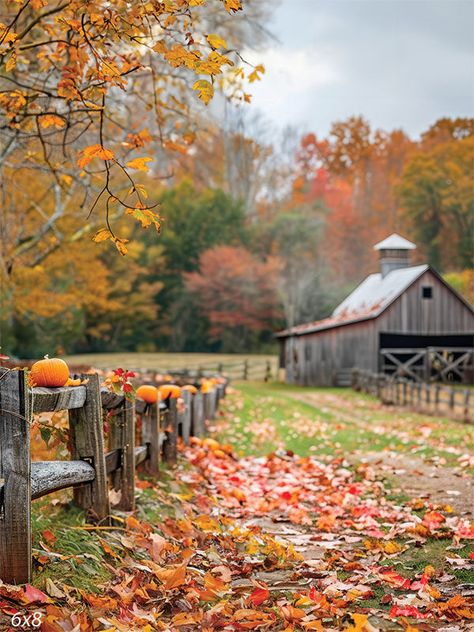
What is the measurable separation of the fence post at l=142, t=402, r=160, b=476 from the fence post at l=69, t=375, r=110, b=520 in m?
2.02

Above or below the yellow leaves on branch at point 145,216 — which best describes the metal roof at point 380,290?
above

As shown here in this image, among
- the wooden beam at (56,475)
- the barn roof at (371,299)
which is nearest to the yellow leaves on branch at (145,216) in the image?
the wooden beam at (56,475)

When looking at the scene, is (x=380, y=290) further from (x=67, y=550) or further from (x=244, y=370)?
(x=67, y=550)

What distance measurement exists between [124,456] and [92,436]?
846 millimetres

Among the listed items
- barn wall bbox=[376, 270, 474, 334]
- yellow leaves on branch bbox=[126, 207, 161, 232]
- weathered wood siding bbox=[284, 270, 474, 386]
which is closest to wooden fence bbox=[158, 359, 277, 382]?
weathered wood siding bbox=[284, 270, 474, 386]

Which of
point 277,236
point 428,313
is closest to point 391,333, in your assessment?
point 428,313

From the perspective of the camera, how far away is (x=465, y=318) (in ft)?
123

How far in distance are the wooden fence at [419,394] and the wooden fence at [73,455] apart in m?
13.1

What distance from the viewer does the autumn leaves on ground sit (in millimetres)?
4230

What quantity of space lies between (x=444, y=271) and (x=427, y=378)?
2619cm

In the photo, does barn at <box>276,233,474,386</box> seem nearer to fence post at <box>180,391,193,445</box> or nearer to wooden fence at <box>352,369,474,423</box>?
wooden fence at <box>352,369,474,423</box>

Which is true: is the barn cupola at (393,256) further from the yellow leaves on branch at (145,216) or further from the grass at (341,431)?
the yellow leaves on branch at (145,216)

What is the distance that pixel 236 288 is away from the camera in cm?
5216

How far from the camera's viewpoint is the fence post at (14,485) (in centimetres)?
427
